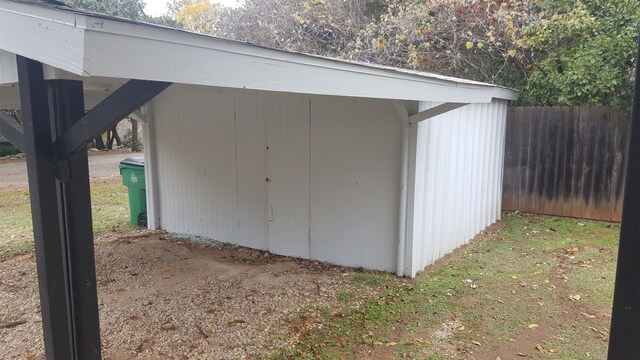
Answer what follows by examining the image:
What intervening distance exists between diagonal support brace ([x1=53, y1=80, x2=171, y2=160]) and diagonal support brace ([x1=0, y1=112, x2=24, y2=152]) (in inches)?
20.3

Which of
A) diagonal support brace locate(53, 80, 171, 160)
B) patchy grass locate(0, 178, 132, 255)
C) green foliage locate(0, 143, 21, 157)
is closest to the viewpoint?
diagonal support brace locate(53, 80, 171, 160)

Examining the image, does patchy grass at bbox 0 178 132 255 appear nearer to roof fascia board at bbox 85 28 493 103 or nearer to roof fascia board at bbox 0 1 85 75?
roof fascia board at bbox 0 1 85 75

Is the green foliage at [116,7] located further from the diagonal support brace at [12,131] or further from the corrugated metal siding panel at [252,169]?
the diagonal support brace at [12,131]

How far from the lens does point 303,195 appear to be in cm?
Result: 554

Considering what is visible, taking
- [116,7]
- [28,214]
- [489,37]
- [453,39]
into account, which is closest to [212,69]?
[489,37]

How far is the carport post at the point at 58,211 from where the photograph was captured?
6.97ft

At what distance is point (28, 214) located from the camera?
882 centimetres

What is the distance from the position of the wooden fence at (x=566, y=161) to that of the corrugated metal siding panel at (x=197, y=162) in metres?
4.65

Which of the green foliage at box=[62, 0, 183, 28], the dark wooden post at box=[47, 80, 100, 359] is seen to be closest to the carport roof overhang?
the dark wooden post at box=[47, 80, 100, 359]

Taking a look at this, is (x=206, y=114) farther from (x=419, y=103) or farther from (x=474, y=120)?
(x=474, y=120)

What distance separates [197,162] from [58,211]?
4.54 metres

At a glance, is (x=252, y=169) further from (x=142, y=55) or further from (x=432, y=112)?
(x=142, y=55)

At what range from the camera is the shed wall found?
5016mm

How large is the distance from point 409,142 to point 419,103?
414 mm
